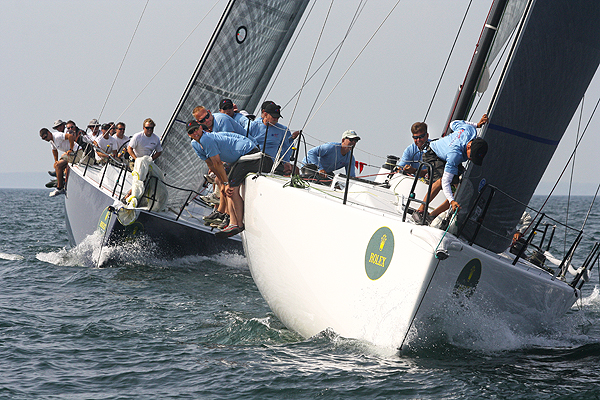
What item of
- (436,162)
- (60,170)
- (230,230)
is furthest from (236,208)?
(60,170)

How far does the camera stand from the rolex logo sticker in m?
3.92

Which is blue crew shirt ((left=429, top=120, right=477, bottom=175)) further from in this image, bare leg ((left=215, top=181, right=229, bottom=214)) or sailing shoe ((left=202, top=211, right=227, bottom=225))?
sailing shoe ((left=202, top=211, right=227, bottom=225))

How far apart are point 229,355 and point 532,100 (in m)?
2.81

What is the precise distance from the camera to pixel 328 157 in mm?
7176

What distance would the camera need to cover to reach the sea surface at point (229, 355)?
12.2 feet

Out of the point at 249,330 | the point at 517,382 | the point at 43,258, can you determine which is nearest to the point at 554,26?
the point at 517,382

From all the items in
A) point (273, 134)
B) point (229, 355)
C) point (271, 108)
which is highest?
point (271, 108)

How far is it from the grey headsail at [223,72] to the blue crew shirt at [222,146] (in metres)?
2.68

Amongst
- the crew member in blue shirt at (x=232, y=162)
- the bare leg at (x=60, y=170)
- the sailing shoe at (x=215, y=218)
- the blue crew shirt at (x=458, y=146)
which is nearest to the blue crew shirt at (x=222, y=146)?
the crew member in blue shirt at (x=232, y=162)

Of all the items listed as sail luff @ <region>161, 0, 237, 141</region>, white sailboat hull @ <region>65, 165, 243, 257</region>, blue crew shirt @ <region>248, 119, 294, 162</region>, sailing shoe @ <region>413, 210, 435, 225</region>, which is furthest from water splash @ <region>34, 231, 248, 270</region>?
sailing shoe @ <region>413, 210, 435, 225</region>

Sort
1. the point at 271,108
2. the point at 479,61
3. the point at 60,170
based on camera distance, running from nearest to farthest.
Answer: the point at 479,61
the point at 271,108
the point at 60,170

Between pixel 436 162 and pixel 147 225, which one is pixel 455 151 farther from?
pixel 147 225

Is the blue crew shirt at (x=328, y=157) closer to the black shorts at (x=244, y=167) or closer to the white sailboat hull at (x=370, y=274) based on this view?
the black shorts at (x=244, y=167)

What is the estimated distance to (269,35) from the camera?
918cm
